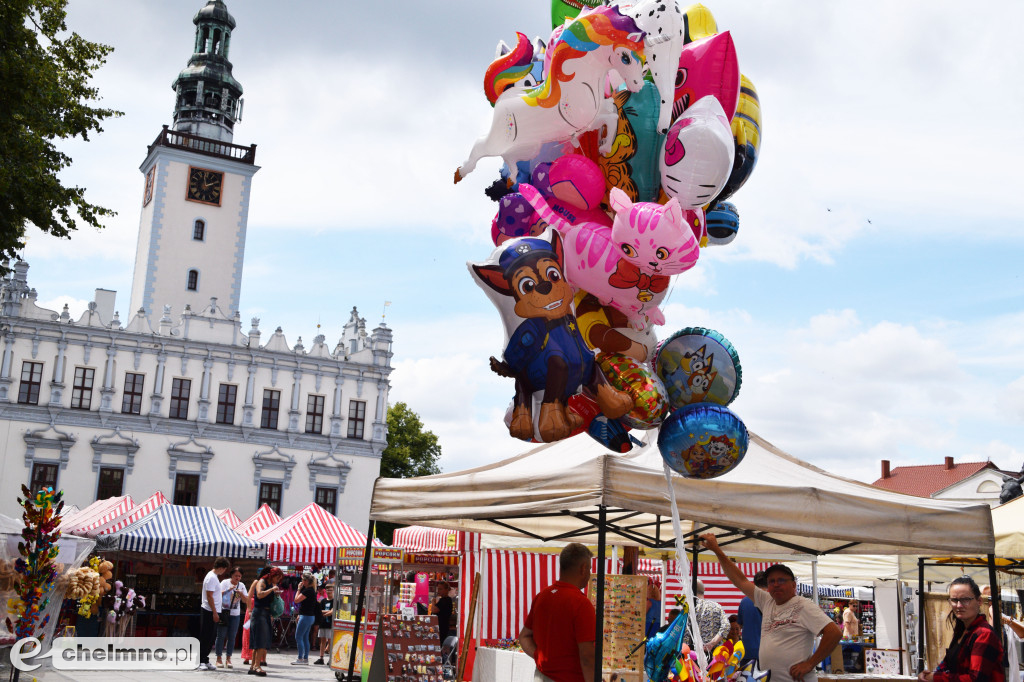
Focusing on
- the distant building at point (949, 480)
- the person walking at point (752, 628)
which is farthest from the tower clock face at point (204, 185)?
the person walking at point (752, 628)

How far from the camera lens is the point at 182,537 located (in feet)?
57.8

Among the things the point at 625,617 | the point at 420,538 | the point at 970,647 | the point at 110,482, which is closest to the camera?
the point at 970,647

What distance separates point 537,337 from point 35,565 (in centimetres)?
666

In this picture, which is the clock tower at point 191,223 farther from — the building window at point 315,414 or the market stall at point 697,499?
the market stall at point 697,499

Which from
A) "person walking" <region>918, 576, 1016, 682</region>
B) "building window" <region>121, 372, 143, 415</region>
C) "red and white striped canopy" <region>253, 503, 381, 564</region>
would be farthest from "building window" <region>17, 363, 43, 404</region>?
"person walking" <region>918, 576, 1016, 682</region>

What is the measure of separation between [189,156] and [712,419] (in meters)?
43.2

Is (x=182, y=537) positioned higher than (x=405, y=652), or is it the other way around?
(x=182, y=537)

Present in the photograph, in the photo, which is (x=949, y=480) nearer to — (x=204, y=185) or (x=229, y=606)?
(x=204, y=185)

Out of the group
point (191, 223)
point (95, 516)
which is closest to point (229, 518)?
point (95, 516)

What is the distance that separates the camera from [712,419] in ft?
14.5

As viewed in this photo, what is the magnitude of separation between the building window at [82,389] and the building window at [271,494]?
743 centimetres

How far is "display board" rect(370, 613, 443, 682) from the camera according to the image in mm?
8281

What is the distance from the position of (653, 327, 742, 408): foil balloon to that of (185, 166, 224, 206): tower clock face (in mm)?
41933

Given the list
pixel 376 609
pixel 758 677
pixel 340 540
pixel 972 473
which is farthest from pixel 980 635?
pixel 972 473
